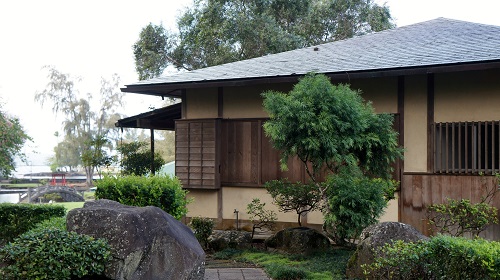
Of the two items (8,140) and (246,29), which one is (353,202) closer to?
(8,140)

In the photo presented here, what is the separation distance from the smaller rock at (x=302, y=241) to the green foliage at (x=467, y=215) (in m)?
1.82

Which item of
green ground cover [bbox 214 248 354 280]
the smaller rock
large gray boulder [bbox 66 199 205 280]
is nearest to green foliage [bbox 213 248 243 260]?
green ground cover [bbox 214 248 354 280]

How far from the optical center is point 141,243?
623 cm

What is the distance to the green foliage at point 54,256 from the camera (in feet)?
18.9

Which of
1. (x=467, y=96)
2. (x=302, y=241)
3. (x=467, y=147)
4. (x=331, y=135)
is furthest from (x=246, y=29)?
(x=331, y=135)

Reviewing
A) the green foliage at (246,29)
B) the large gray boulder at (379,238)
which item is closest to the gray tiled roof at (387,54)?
the large gray boulder at (379,238)

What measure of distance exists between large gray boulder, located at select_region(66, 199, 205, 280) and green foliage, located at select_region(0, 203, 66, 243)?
5.40 meters

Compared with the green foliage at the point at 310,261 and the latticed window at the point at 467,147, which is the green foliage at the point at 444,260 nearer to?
the green foliage at the point at 310,261

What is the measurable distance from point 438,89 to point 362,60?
1.56 m

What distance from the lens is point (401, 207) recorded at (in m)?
10.7

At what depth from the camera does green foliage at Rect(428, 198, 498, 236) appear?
9.36m

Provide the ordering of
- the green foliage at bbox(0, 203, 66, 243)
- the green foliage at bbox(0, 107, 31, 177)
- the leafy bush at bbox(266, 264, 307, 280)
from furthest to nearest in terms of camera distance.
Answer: the green foliage at bbox(0, 107, 31, 177) → the green foliage at bbox(0, 203, 66, 243) → the leafy bush at bbox(266, 264, 307, 280)

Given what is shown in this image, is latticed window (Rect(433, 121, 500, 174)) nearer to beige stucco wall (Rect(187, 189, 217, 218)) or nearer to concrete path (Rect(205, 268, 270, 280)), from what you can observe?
concrete path (Rect(205, 268, 270, 280))

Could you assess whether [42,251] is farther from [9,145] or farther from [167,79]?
[9,145]
